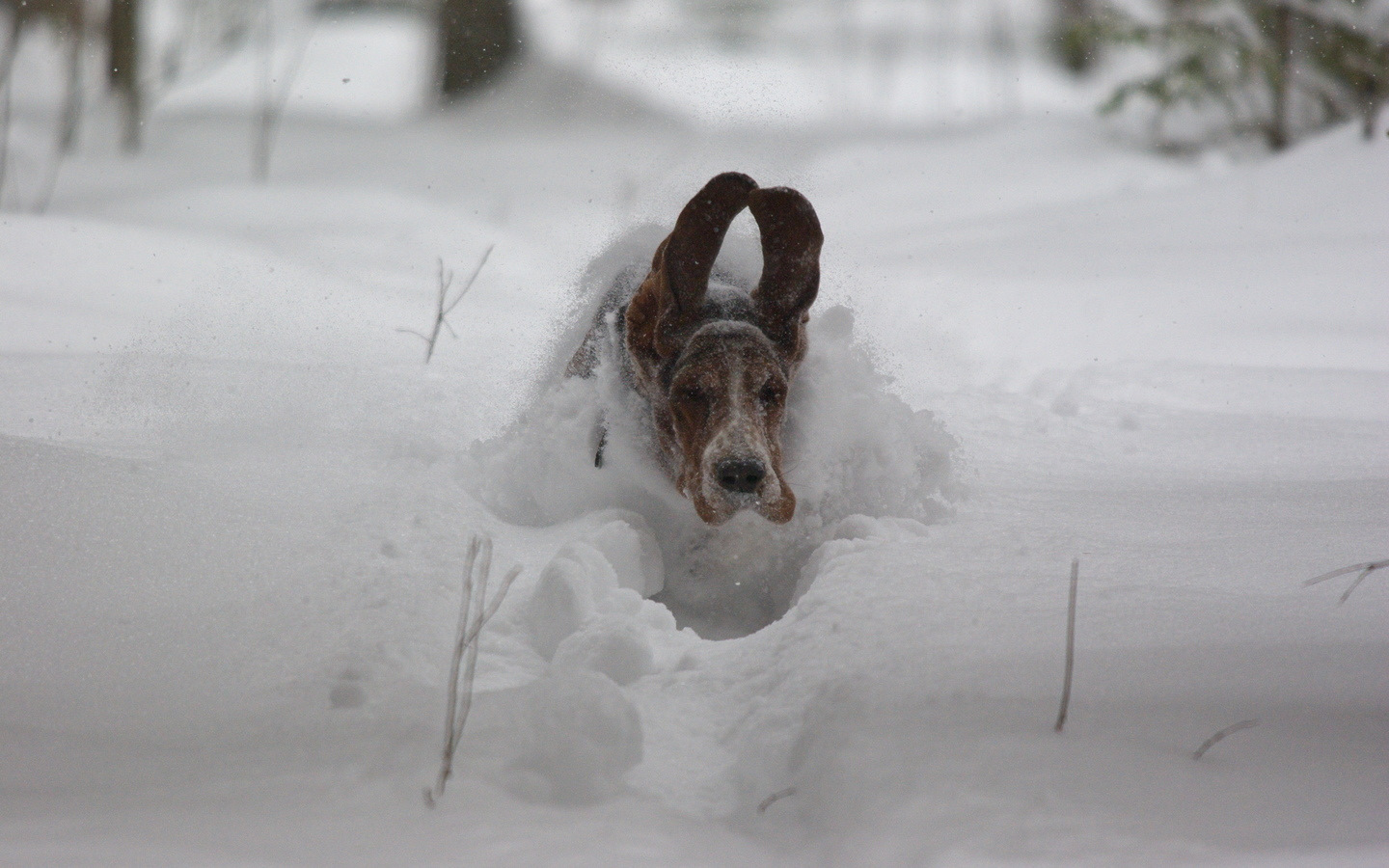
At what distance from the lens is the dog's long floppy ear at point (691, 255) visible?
10.4 feet

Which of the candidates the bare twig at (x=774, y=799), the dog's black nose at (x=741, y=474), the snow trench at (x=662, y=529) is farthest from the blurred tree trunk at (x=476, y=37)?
the bare twig at (x=774, y=799)

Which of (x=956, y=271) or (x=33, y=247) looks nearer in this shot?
(x=33, y=247)

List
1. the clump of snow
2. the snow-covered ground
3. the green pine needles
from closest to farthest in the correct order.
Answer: the snow-covered ground → the clump of snow → the green pine needles

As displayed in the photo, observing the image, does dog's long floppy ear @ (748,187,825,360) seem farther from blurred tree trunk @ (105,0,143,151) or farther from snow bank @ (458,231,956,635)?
blurred tree trunk @ (105,0,143,151)

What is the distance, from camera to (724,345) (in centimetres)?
313

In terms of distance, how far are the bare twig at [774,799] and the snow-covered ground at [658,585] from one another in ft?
0.03

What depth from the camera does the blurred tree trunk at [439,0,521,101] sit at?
14.4 m

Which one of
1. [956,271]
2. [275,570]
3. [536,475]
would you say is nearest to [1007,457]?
[536,475]

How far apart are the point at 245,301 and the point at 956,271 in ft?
14.8

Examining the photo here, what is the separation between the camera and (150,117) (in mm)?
14766

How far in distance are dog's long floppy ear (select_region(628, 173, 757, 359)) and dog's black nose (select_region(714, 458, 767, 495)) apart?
1.71 ft

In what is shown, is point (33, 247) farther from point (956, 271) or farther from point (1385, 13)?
point (1385, 13)

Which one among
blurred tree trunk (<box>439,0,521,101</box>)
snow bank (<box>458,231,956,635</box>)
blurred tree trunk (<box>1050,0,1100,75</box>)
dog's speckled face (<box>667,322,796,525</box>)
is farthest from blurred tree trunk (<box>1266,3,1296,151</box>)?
dog's speckled face (<box>667,322,796,525</box>)

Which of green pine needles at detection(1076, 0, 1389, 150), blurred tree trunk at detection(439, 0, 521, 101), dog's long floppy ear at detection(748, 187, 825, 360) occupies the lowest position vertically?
blurred tree trunk at detection(439, 0, 521, 101)
